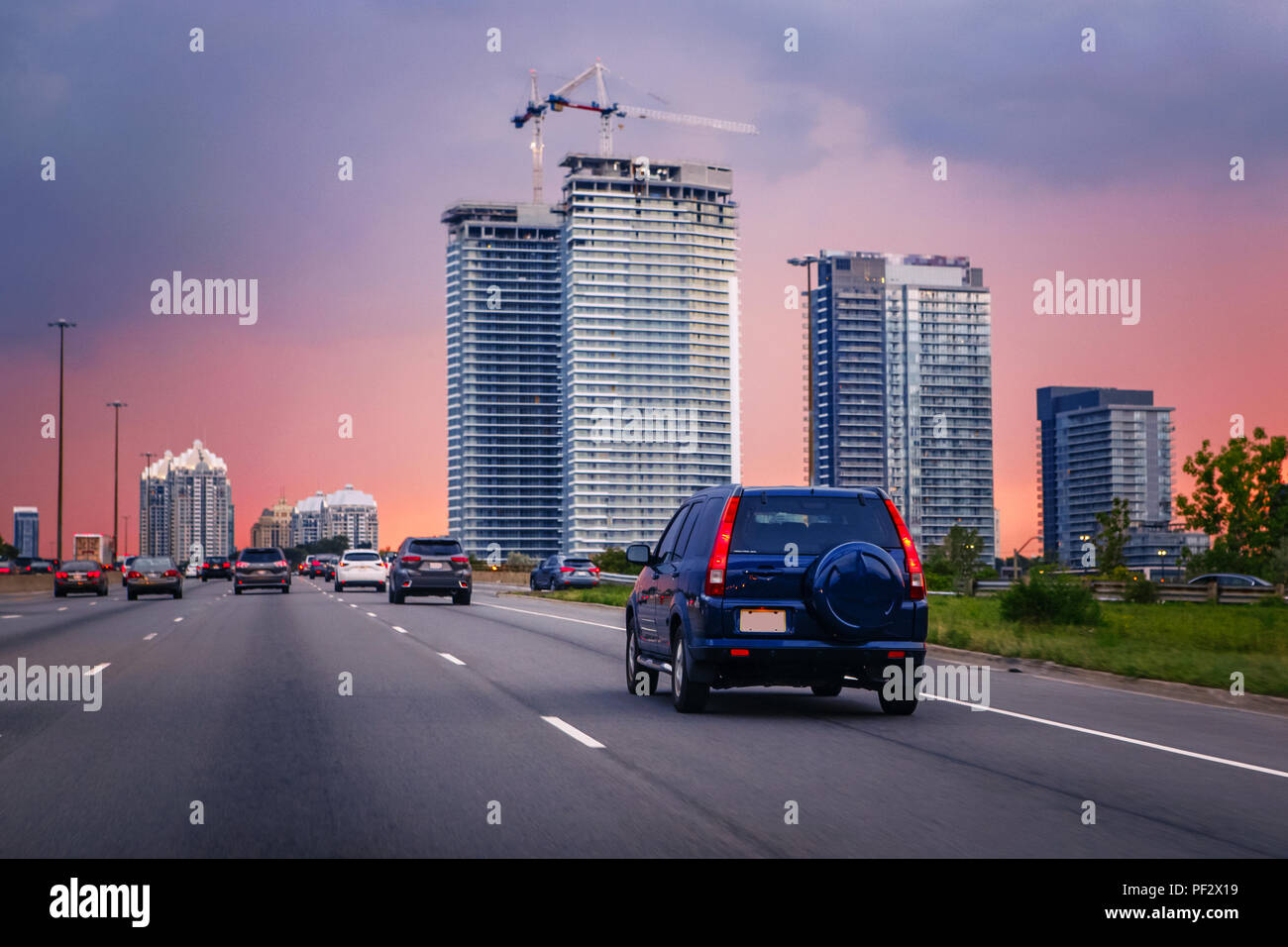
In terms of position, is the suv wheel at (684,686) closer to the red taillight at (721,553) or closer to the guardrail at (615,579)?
the red taillight at (721,553)

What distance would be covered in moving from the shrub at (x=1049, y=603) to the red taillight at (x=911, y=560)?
16.2 metres

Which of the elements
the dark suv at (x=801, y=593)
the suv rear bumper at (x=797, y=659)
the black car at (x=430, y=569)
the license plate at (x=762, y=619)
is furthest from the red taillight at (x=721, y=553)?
the black car at (x=430, y=569)

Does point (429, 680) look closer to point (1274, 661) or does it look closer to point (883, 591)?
point (883, 591)

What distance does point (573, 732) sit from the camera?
1204cm

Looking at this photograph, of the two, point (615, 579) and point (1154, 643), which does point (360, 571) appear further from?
point (1154, 643)

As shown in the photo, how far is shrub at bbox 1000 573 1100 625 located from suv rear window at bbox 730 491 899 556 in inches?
644

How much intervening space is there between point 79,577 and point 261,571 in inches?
392

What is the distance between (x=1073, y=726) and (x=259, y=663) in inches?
460

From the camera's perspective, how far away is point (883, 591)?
12.1 metres

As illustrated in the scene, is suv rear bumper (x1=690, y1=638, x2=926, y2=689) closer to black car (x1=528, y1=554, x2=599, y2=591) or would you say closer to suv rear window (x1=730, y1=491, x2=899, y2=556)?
suv rear window (x1=730, y1=491, x2=899, y2=556)

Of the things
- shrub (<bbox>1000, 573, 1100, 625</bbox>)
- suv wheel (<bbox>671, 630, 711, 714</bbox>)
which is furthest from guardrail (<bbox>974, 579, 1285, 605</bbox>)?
suv wheel (<bbox>671, 630, 711, 714</bbox>)

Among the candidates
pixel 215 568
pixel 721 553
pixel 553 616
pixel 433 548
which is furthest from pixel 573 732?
pixel 215 568

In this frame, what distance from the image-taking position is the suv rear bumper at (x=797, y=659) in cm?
1217
